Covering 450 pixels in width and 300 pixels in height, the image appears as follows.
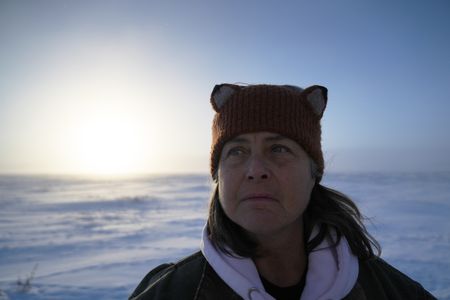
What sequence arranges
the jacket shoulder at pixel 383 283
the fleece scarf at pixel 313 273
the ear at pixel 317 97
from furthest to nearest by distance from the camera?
the ear at pixel 317 97 < the jacket shoulder at pixel 383 283 < the fleece scarf at pixel 313 273

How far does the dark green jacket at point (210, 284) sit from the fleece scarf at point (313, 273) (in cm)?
5

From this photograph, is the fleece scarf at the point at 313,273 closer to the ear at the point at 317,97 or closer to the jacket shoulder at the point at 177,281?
the jacket shoulder at the point at 177,281

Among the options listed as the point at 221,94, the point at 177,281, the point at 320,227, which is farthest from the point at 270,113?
the point at 177,281

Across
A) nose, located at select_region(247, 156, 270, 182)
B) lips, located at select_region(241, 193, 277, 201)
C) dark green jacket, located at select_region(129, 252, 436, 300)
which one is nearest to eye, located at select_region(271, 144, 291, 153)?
nose, located at select_region(247, 156, 270, 182)

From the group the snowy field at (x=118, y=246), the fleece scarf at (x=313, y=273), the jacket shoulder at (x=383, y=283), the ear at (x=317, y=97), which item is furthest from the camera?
the snowy field at (x=118, y=246)

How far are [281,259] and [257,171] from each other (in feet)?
1.85

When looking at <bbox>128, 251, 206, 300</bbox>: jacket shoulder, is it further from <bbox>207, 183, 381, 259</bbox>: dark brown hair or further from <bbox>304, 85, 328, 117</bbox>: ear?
<bbox>304, 85, 328, 117</bbox>: ear

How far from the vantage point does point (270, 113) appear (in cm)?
155

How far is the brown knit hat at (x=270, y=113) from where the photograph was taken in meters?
1.54

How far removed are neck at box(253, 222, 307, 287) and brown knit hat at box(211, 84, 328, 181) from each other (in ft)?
1.48

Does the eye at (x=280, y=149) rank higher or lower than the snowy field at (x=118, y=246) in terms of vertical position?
higher

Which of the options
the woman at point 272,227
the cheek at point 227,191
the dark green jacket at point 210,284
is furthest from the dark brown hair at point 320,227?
Answer: the cheek at point 227,191

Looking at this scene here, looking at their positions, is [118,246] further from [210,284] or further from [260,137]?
[260,137]

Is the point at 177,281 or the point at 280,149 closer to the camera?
the point at 177,281
